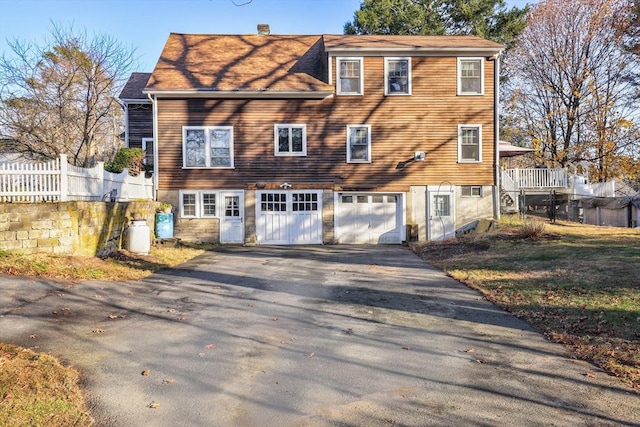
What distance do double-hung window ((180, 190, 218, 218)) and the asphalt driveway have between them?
9203 millimetres

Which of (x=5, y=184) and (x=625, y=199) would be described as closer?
(x=5, y=184)

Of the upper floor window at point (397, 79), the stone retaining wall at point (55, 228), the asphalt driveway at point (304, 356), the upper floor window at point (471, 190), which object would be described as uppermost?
the upper floor window at point (397, 79)

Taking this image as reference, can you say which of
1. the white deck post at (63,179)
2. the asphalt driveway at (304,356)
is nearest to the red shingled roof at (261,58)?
the white deck post at (63,179)

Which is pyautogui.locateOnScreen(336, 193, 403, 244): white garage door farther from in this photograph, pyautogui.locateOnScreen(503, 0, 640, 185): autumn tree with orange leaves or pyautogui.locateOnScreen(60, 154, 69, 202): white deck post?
pyautogui.locateOnScreen(503, 0, 640, 185): autumn tree with orange leaves

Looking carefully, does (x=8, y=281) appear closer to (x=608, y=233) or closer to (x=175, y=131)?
(x=175, y=131)

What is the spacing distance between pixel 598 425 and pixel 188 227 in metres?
16.3

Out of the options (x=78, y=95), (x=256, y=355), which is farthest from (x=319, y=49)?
(x=256, y=355)

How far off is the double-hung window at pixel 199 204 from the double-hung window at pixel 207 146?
3.62 feet

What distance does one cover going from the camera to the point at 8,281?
25.9ft

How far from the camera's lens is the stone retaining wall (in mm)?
9344

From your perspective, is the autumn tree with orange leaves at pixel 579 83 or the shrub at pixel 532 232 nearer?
the shrub at pixel 532 232

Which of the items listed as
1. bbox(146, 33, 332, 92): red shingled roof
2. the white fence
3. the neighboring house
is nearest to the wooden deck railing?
bbox(146, 33, 332, 92): red shingled roof

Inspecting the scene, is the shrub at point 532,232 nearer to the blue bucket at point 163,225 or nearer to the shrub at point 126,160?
the blue bucket at point 163,225

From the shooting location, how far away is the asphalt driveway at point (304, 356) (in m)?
3.63
